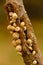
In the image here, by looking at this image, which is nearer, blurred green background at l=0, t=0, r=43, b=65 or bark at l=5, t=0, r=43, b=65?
bark at l=5, t=0, r=43, b=65

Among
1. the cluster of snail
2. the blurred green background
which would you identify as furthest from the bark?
the blurred green background

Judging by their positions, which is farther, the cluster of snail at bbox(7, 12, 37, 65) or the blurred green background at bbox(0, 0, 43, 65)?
the blurred green background at bbox(0, 0, 43, 65)

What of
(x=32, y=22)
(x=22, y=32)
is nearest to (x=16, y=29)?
(x=22, y=32)

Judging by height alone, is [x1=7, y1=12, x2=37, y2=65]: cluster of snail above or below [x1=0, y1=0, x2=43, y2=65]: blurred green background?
below

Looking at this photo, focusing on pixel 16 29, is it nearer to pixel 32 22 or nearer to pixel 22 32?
pixel 22 32

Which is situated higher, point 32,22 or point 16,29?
point 32,22

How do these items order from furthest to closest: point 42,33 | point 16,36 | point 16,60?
point 42,33
point 16,60
point 16,36

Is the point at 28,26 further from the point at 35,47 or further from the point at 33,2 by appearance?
the point at 33,2

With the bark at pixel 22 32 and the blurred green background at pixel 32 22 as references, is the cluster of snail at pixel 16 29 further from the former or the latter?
the blurred green background at pixel 32 22

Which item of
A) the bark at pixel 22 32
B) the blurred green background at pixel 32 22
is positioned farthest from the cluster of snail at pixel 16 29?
the blurred green background at pixel 32 22

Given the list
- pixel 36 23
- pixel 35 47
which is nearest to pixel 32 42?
pixel 35 47

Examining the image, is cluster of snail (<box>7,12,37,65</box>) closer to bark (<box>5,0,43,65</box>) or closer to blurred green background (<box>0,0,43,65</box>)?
bark (<box>5,0,43,65</box>)
